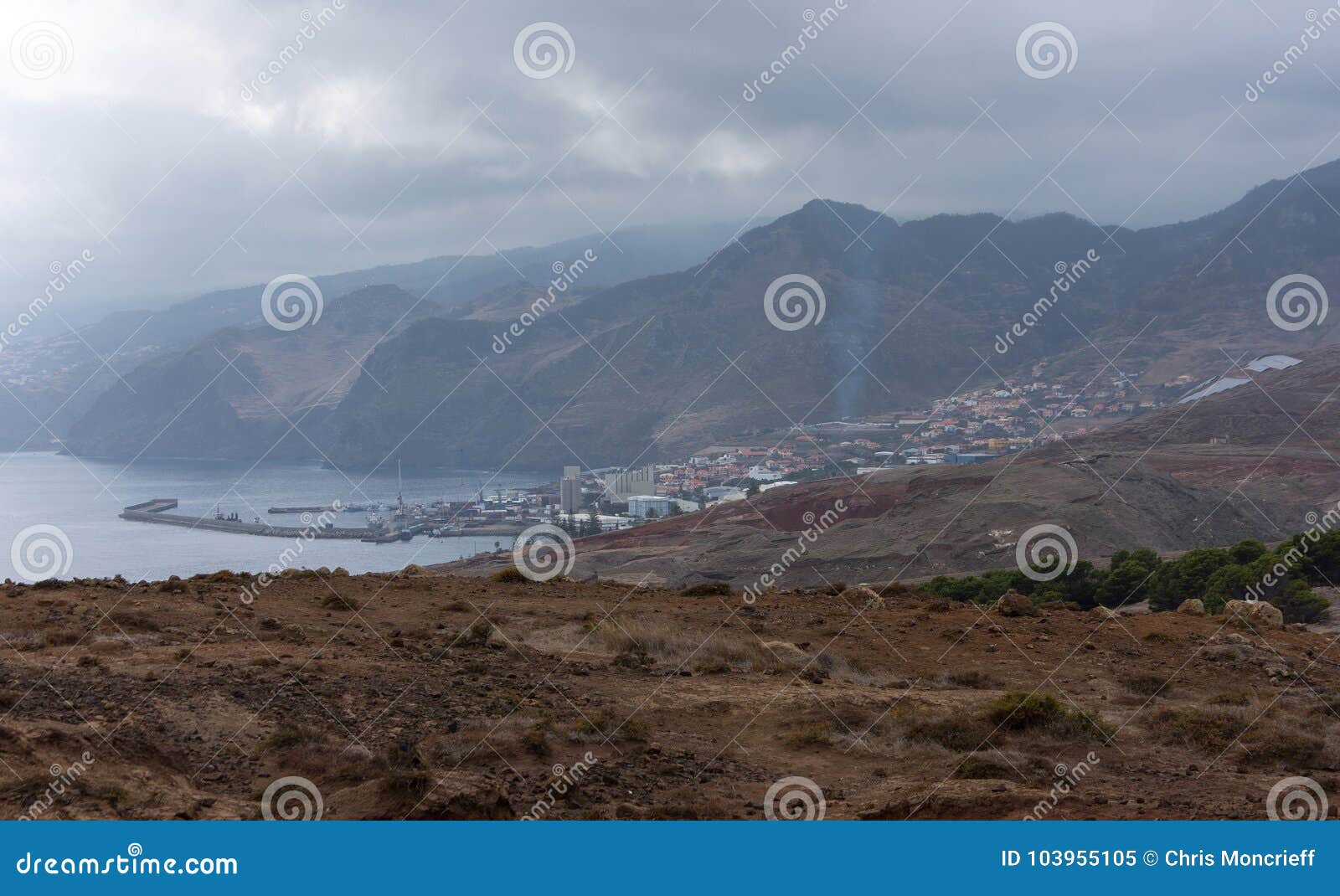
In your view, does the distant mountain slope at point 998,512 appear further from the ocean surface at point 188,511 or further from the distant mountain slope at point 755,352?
the distant mountain slope at point 755,352

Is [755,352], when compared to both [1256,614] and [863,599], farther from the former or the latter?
[1256,614]

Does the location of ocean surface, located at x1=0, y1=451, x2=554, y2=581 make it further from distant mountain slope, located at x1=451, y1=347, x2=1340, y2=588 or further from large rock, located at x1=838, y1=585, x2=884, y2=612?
large rock, located at x1=838, y1=585, x2=884, y2=612

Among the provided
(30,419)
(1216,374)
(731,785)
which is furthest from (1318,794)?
(30,419)

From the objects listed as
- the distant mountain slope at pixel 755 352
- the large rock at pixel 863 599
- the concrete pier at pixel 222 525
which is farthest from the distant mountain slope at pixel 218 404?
the large rock at pixel 863 599

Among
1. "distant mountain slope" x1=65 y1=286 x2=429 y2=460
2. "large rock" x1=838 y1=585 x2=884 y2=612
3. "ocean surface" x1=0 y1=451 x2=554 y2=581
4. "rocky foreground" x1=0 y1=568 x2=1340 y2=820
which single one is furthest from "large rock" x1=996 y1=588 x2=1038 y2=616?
"distant mountain slope" x1=65 y1=286 x2=429 y2=460

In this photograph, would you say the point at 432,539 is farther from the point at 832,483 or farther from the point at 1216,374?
the point at 1216,374

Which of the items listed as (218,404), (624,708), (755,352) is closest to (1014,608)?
(624,708)
